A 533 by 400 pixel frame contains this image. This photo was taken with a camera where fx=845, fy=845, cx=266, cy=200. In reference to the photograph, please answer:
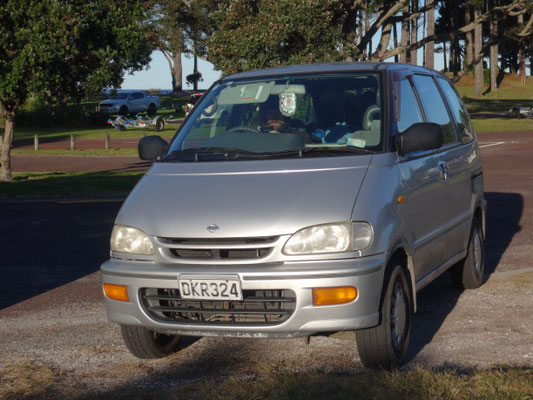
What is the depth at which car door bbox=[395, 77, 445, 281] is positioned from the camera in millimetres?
5590

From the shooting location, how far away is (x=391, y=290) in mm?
5039

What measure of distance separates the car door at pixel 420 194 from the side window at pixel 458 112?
3.44 feet

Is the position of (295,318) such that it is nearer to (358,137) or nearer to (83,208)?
(358,137)

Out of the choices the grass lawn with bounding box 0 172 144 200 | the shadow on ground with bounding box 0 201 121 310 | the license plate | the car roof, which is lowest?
the shadow on ground with bounding box 0 201 121 310

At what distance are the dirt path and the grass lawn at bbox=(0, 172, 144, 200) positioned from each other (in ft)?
27.4

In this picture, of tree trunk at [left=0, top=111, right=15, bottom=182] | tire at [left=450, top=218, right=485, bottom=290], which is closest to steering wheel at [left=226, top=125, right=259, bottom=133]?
tire at [left=450, top=218, right=485, bottom=290]

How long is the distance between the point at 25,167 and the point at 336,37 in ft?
46.1

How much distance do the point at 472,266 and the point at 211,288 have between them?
131 inches

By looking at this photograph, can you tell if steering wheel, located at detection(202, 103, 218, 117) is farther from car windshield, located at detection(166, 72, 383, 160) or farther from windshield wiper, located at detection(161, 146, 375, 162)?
windshield wiper, located at detection(161, 146, 375, 162)

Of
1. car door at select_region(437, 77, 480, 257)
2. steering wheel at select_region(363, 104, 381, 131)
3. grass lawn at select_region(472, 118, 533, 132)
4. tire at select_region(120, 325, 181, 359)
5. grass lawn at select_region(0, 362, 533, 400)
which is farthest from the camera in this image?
grass lawn at select_region(472, 118, 533, 132)

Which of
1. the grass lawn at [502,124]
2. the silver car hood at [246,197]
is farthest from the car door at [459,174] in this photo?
the grass lawn at [502,124]

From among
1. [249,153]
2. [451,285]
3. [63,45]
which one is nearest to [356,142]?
[249,153]

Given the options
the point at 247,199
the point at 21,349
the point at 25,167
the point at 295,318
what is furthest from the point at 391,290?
the point at 25,167

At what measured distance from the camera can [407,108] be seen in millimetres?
6246
